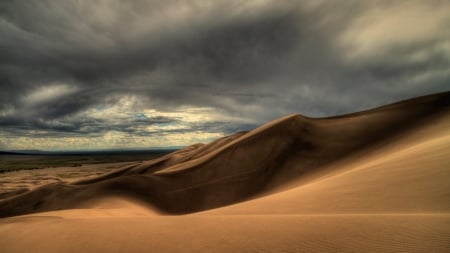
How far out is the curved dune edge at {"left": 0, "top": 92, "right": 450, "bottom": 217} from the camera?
1872cm

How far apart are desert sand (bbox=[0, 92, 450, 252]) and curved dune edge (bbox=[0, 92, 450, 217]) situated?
101 mm

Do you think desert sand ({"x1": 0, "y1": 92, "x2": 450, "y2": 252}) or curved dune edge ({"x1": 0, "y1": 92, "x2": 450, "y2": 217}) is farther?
curved dune edge ({"x1": 0, "y1": 92, "x2": 450, "y2": 217})

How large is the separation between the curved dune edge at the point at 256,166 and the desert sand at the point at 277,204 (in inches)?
4.0

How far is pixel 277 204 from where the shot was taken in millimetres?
9273

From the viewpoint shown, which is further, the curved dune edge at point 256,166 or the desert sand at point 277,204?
the curved dune edge at point 256,166

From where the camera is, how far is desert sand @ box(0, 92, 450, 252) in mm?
4430

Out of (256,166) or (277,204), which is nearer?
(277,204)

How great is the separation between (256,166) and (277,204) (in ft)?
43.8

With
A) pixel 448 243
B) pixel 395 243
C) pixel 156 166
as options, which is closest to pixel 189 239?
pixel 395 243

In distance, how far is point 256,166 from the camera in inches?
889

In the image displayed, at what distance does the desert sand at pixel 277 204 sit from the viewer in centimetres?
443

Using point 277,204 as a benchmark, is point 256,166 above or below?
above

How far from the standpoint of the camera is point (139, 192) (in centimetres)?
1912

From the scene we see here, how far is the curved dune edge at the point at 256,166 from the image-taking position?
18719 millimetres
